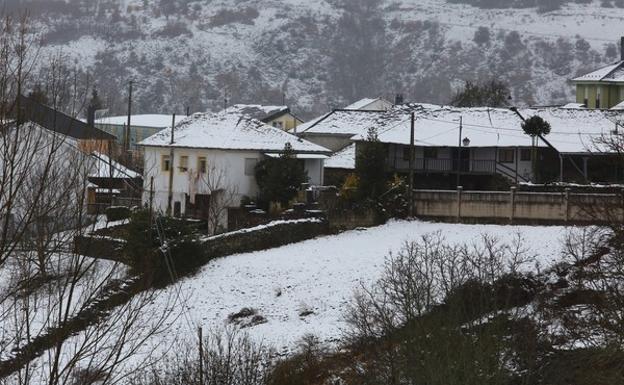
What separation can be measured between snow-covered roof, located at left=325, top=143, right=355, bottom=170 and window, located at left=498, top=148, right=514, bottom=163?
730 centimetres

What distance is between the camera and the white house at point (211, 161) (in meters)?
43.6

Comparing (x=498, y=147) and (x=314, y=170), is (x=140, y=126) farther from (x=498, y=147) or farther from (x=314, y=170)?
(x=498, y=147)

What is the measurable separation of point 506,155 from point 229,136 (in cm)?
1260

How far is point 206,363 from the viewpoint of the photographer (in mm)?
18906

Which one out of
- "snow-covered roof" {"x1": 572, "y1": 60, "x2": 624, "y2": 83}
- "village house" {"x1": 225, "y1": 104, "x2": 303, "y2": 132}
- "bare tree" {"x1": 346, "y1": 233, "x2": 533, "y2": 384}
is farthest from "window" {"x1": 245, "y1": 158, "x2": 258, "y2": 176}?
"village house" {"x1": 225, "y1": 104, "x2": 303, "y2": 132}

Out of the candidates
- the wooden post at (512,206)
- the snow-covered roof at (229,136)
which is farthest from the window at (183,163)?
the wooden post at (512,206)

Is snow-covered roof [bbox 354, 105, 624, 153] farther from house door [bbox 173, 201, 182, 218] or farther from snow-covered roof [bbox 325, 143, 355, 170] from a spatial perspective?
house door [bbox 173, 201, 182, 218]

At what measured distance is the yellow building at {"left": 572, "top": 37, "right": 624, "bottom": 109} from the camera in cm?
6912

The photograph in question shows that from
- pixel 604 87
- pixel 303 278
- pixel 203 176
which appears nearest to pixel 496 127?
pixel 203 176

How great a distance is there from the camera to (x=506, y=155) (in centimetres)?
4691

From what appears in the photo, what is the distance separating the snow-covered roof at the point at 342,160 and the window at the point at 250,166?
710 cm

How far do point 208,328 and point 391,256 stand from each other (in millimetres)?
6010

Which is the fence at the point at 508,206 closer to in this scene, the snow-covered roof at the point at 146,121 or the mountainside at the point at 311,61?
the snow-covered roof at the point at 146,121

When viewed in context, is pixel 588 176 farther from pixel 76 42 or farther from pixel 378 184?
pixel 76 42
